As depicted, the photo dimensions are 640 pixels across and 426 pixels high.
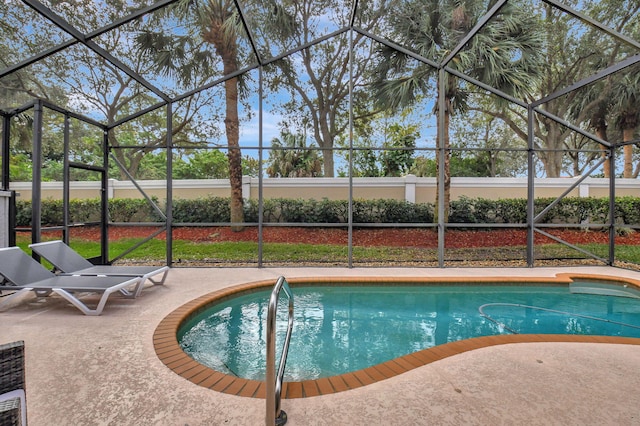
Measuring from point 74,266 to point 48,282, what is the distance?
2.67 ft

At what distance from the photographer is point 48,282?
12.6ft

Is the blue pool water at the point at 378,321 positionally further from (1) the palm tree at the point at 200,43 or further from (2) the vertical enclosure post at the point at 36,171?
(1) the palm tree at the point at 200,43

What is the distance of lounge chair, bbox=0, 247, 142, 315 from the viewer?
3.60 meters

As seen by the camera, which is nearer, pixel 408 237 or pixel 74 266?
pixel 74 266

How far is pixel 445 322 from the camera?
4.12 meters

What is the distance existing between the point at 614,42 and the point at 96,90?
1550 centimetres

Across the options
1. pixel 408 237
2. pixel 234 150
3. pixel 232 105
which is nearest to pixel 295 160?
pixel 234 150

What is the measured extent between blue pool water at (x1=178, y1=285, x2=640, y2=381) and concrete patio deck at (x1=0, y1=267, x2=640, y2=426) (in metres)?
0.72

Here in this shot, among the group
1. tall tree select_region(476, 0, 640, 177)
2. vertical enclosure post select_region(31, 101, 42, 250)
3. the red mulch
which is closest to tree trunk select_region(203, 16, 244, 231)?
the red mulch

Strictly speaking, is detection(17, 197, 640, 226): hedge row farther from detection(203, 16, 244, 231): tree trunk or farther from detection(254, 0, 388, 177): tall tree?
detection(254, 0, 388, 177): tall tree

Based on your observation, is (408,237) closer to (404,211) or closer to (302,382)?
(404,211)

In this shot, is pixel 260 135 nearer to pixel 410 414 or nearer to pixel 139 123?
pixel 410 414

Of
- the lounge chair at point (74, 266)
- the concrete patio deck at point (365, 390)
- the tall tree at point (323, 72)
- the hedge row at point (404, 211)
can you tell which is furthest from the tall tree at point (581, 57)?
the lounge chair at point (74, 266)

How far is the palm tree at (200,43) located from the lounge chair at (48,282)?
3245 mm
